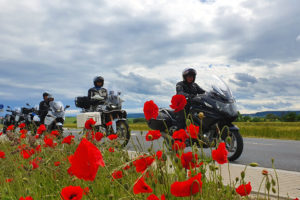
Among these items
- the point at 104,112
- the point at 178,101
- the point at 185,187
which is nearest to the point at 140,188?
the point at 185,187

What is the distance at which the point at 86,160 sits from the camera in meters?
1.06

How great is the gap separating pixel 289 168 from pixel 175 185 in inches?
222

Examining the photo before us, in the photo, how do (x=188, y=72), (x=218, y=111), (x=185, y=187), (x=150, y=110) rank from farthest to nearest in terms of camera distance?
(x=188, y=72)
(x=218, y=111)
(x=150, y=110)
(x=185, y=187)

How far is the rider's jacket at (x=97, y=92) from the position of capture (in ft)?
29.9

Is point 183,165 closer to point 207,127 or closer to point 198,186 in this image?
point 198,186

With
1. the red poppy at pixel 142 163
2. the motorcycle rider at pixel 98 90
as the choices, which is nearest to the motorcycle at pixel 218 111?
the motorcycle rider at pixel 98 90

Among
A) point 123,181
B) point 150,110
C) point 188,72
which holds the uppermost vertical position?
point 188,72

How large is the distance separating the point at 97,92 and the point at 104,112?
1096 millimetres

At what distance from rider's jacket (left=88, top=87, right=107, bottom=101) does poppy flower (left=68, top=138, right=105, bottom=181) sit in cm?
802

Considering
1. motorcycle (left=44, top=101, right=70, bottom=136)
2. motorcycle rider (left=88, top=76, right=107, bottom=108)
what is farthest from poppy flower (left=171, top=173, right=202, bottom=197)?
motorcycle (left=44, top=101, right=70, bottom=136)

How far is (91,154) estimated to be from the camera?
1.04m

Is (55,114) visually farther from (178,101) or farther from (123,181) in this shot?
(178,101)

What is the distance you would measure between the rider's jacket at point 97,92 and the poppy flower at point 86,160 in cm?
802

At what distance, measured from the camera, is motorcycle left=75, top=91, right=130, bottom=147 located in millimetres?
7746
